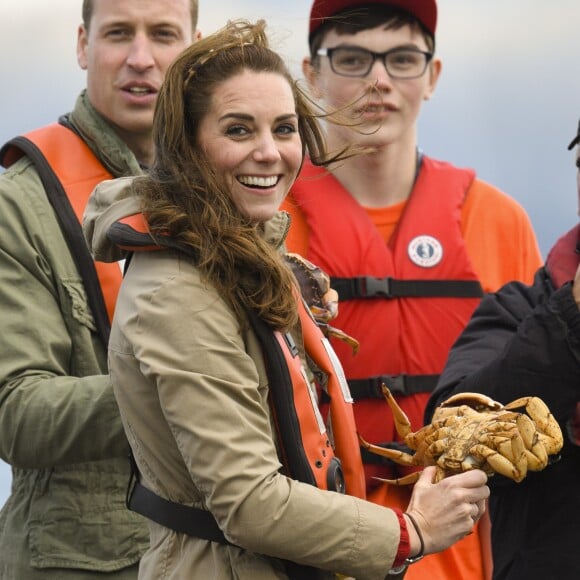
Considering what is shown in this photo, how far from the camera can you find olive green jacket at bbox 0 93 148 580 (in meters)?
4.23

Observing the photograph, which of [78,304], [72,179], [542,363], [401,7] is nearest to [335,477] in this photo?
[542,363]

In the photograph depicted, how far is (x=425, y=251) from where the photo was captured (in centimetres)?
556

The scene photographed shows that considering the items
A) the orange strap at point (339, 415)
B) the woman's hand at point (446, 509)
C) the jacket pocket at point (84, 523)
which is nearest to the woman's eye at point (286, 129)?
the orange strap at point (339, 415)

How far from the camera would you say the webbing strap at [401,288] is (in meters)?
5.41

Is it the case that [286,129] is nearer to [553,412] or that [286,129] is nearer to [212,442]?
[212,442]

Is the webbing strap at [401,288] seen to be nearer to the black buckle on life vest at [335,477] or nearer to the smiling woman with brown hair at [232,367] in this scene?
the smiling woman with brown hair at [232,367]

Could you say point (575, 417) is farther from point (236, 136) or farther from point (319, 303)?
point (236, 136)

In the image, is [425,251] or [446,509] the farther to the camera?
[425,251]

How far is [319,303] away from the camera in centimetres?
418

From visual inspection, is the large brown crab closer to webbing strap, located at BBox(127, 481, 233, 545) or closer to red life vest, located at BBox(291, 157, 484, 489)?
webbing strap, located at BBox(127, 481, 233, 545)

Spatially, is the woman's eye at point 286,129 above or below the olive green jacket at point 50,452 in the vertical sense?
above

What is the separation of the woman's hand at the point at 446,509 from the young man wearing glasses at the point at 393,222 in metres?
1.63

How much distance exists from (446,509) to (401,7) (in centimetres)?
277

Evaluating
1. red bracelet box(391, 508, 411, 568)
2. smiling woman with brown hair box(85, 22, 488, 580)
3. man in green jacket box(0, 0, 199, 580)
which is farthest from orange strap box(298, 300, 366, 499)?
man in green jacket box(0, 0, 199, 580)
